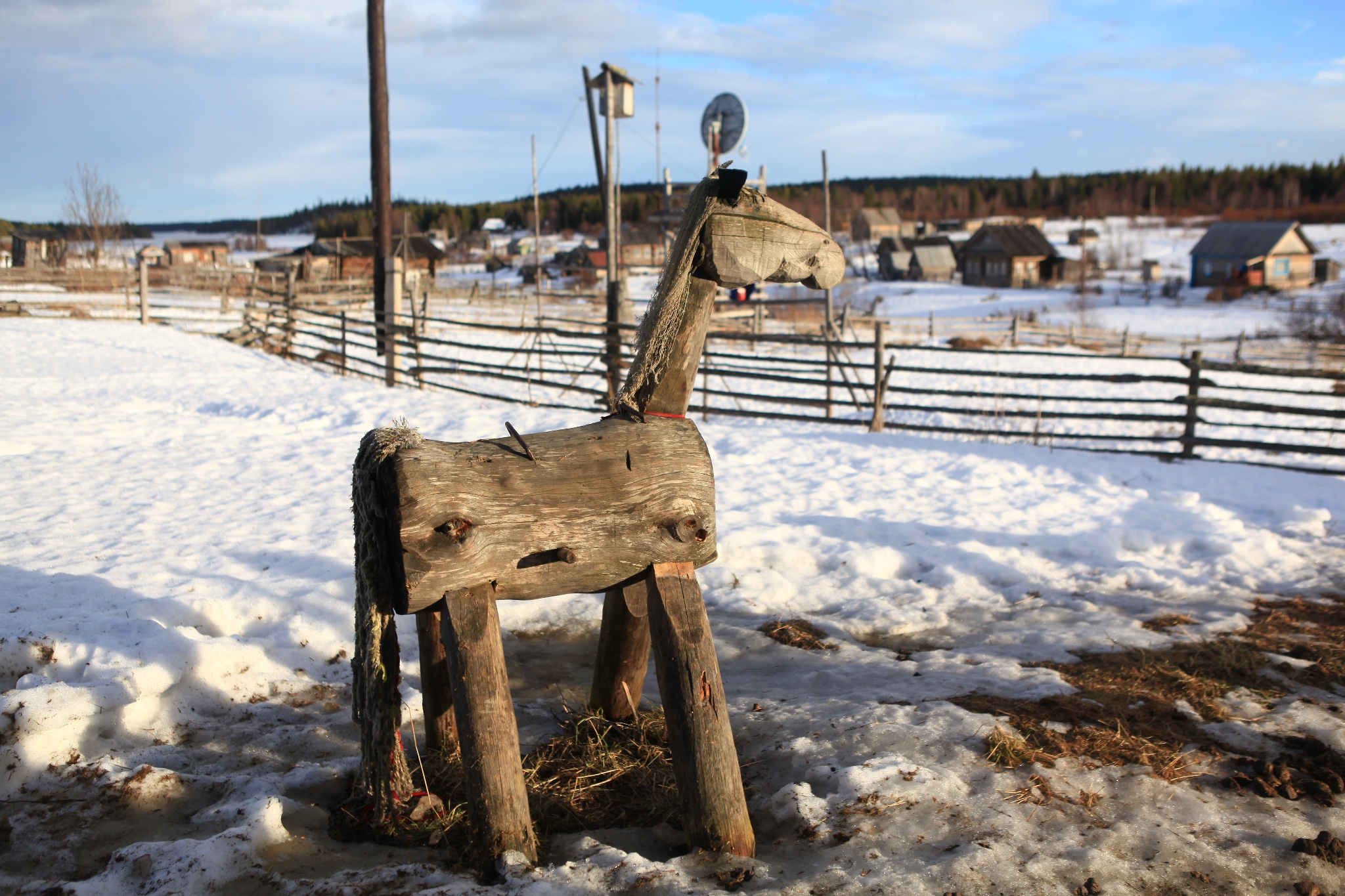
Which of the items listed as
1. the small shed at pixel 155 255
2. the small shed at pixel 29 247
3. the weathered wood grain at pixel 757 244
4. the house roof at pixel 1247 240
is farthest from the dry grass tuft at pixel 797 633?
the small shed at pixel 155 255

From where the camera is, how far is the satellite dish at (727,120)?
1866cm

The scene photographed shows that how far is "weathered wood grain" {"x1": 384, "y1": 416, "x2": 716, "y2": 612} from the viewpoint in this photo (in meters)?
2.37

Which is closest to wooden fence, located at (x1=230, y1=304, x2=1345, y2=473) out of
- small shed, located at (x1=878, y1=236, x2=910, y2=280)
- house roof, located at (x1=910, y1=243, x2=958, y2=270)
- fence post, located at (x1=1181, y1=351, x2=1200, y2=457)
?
fence post, located at (x1=1181, y1=351, x2=1200, y2=457)

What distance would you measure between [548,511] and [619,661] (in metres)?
0.98

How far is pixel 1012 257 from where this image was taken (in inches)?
2154

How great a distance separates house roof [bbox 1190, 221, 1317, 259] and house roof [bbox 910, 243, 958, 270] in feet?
49.8

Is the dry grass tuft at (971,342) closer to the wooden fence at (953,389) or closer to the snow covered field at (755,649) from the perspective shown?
the wooden fence at (953,389)

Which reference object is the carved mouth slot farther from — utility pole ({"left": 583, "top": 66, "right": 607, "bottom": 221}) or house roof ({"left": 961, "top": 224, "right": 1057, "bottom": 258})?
house roof ({"left": 961, "top": 224, "right": 1057, "bottom": 258})

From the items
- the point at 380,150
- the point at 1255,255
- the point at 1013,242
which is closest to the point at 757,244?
the point at 380,150

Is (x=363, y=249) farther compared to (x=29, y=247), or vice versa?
(x=363, y=249)

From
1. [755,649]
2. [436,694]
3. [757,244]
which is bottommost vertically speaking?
[755,649]

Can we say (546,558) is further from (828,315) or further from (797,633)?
(828,315)

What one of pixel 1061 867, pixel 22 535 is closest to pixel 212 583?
pixel 22 535

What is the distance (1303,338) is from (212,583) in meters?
31.2
